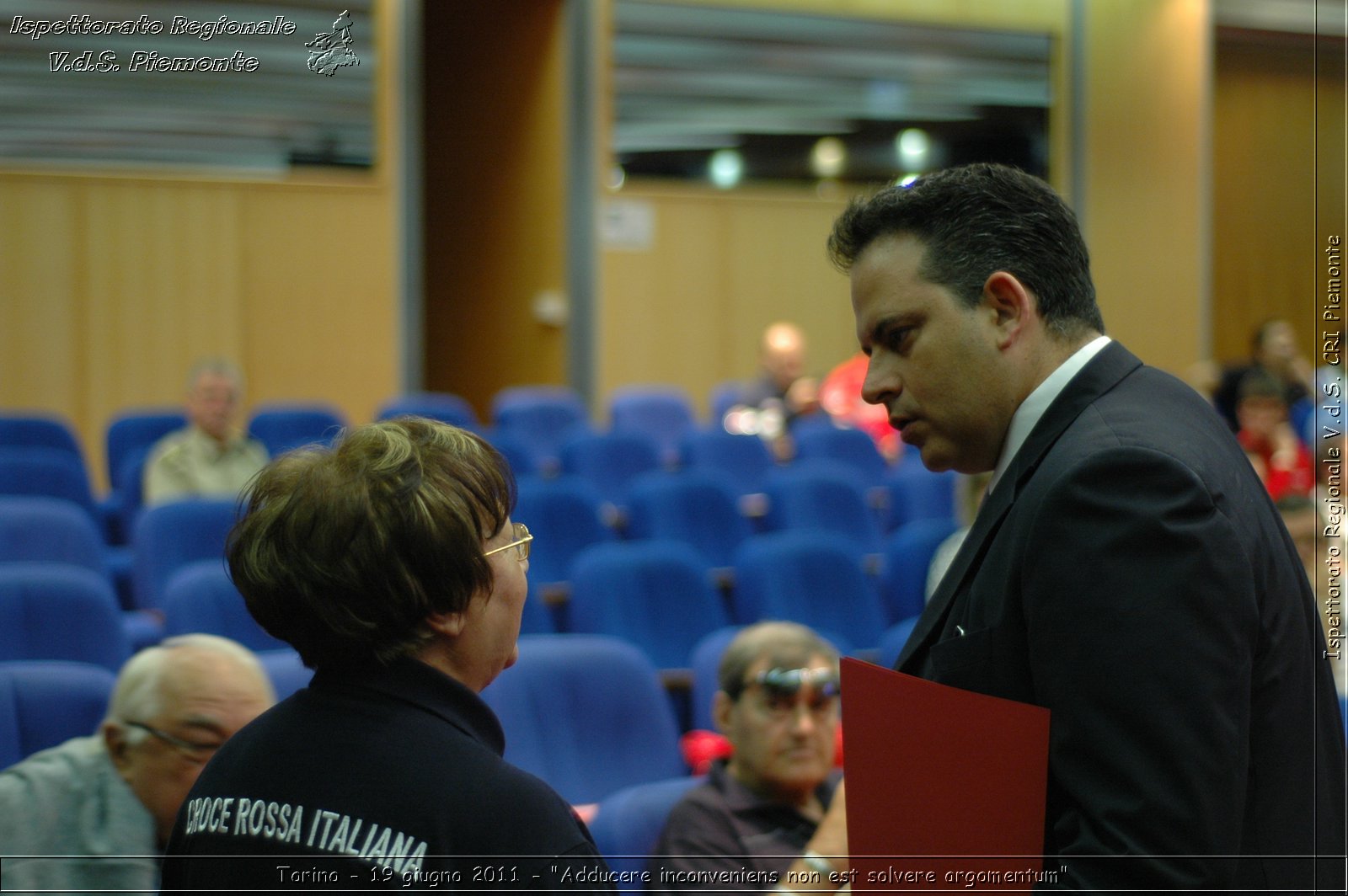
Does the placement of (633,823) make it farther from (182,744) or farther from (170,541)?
(170,541)

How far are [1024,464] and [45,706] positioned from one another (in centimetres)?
189

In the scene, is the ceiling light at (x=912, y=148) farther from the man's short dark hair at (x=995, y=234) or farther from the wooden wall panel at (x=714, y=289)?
the man's short dark hair at (x=995, y=234)

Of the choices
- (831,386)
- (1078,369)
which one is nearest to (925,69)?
(831,386)

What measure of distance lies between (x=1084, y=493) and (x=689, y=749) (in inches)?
82.5

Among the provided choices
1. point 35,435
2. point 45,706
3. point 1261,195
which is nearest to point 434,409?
point 35,435

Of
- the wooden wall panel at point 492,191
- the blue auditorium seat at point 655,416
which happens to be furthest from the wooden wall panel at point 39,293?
the blue auditorium seat at point 655,416

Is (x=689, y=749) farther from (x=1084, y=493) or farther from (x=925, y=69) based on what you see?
(x=925, y=69)

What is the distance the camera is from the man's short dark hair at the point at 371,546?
0.99m

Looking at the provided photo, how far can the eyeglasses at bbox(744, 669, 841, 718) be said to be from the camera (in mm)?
2301

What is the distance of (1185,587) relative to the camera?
0.88 metres

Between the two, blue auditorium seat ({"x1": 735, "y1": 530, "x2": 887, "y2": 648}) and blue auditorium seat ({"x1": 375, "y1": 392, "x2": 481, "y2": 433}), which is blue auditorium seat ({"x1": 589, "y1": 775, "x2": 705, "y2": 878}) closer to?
blue auditorium seat ({"x1": 735, "y1": 530, "x2": 887, "y2": 648})

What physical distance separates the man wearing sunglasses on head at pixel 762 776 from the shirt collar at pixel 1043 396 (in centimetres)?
106

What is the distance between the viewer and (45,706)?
2223mm

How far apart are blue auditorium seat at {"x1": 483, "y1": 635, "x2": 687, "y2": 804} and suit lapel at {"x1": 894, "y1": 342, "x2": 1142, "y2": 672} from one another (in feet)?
5.81
